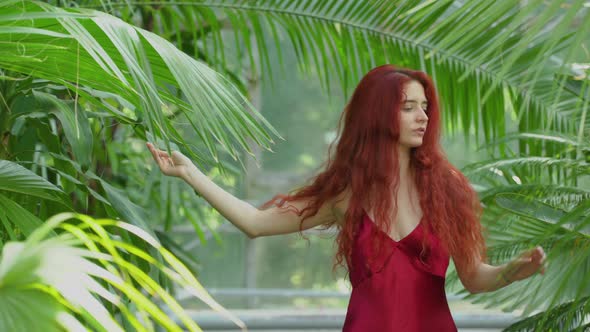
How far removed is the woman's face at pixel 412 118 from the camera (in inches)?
68.7

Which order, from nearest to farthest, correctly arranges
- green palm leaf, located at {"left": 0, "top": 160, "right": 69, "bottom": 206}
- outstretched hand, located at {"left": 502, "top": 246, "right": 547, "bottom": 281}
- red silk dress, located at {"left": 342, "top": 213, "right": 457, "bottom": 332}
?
green palm leaf, located at {"left": 0, "top": 160, "right": 69, "bottom": 206} → outstretched hand, located at {"left": 502, "top": 246, "right": 547, "bottom": 281} → red silk dress, located at {"left": 342, "top": 213, "right": 457, "bottom": 332}

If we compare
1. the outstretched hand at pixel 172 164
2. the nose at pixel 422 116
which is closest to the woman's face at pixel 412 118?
the nose at pixel 422 116

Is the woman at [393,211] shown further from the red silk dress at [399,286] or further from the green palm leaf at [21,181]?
the green palm leaf at [21,181]

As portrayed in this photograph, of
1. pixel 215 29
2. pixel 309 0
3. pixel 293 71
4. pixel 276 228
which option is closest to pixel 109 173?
pixel 215 29

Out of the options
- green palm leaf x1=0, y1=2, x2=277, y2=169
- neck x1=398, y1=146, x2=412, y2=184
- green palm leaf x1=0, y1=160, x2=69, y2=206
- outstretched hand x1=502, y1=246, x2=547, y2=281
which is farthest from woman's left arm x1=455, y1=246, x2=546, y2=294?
green palm leaf x1=0, y1=160, x2=69, y2=206

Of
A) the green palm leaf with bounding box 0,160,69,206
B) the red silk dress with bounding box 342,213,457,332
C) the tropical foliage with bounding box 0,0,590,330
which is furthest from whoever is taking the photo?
the red silk dress with bounding box 342,213,457,332

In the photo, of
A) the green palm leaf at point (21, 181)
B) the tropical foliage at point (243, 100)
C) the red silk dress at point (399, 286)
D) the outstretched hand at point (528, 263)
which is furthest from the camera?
the red silk dress at point (399, 286)

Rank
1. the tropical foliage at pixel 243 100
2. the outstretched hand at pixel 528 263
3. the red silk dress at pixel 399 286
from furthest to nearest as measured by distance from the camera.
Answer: the red silk dress at pixel 399 286 < the outstretched hand at pixel 528 263 < the tropical foliage at pixel 243 100

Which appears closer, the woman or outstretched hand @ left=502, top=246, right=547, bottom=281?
outstretched hand @ left=502, top=246, right=547, bottom=281

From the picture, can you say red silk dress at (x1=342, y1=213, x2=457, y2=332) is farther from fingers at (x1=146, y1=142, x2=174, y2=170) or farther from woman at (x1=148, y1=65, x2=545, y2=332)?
fingers at (x1=146, y1=142, x2=174, y2=170)

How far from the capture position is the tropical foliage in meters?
1.05

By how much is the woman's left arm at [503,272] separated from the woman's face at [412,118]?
9.8 inches

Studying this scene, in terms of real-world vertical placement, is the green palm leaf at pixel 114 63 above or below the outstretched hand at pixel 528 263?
above

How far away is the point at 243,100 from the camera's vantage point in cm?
169
